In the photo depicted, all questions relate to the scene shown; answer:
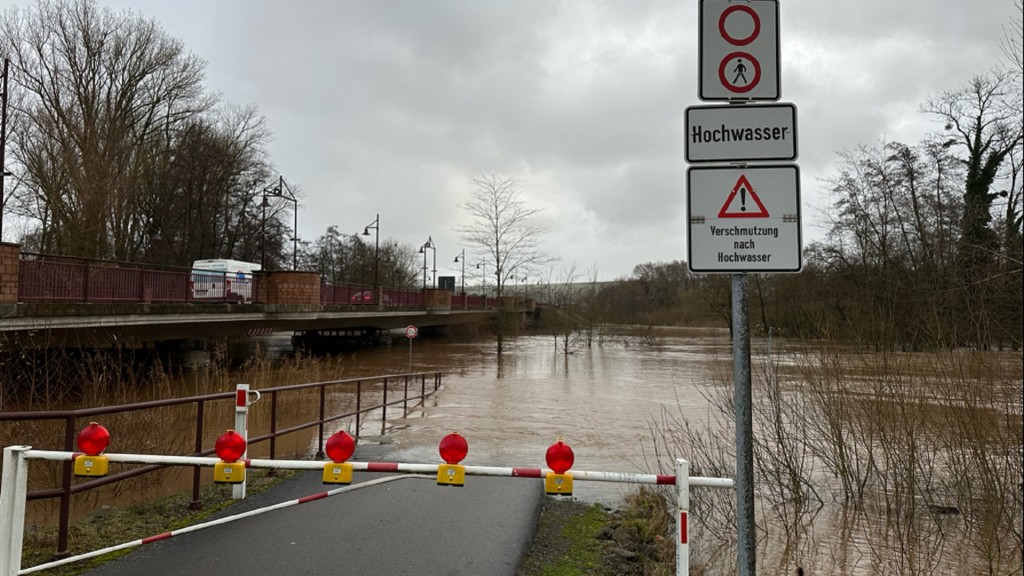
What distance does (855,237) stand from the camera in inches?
1597

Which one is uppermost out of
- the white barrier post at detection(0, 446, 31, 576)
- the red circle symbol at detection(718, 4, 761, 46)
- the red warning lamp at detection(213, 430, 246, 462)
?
the red circle symbol at detection(718, 4, 761, 46)

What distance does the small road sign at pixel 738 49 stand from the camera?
2740 millimetres

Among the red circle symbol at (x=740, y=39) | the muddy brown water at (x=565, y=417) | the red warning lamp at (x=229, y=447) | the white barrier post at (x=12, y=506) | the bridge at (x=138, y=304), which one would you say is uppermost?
the red circle symbol at (x=740, y=39)

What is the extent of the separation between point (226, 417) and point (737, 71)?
12.5 m

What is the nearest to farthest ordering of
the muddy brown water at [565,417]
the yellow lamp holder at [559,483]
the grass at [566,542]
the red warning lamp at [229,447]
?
1. the yellow lamp holder at [559,483]
2. the red warning lamp at [229,447]
3. the grass at [566,542]
4. the muddy brown water at [565,417]

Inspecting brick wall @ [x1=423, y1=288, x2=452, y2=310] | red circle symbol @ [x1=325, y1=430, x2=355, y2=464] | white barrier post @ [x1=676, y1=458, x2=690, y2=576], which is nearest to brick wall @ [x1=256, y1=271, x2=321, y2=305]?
brick wall @ [x1=423, y1=288, x2=452, y2=310]

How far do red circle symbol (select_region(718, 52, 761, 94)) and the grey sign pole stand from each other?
0.84m

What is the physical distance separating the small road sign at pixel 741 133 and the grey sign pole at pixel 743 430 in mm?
549

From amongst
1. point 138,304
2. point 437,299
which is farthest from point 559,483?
point 437,299

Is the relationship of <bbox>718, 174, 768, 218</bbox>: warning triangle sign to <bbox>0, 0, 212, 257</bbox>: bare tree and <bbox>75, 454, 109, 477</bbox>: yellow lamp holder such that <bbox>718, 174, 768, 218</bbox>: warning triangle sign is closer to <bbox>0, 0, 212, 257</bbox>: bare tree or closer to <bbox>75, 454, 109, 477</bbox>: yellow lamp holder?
<bbox>75, 454, 109, 477</bbox>: yellow lamp holder

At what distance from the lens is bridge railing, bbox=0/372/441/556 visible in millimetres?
4641

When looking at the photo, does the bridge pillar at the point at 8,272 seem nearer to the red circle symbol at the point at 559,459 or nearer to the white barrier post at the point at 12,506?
the white barrier post at the point at 12,506

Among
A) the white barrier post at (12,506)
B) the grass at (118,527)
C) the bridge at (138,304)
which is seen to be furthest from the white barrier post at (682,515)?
the bridge at (138,304)

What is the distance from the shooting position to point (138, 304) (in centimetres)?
1741
